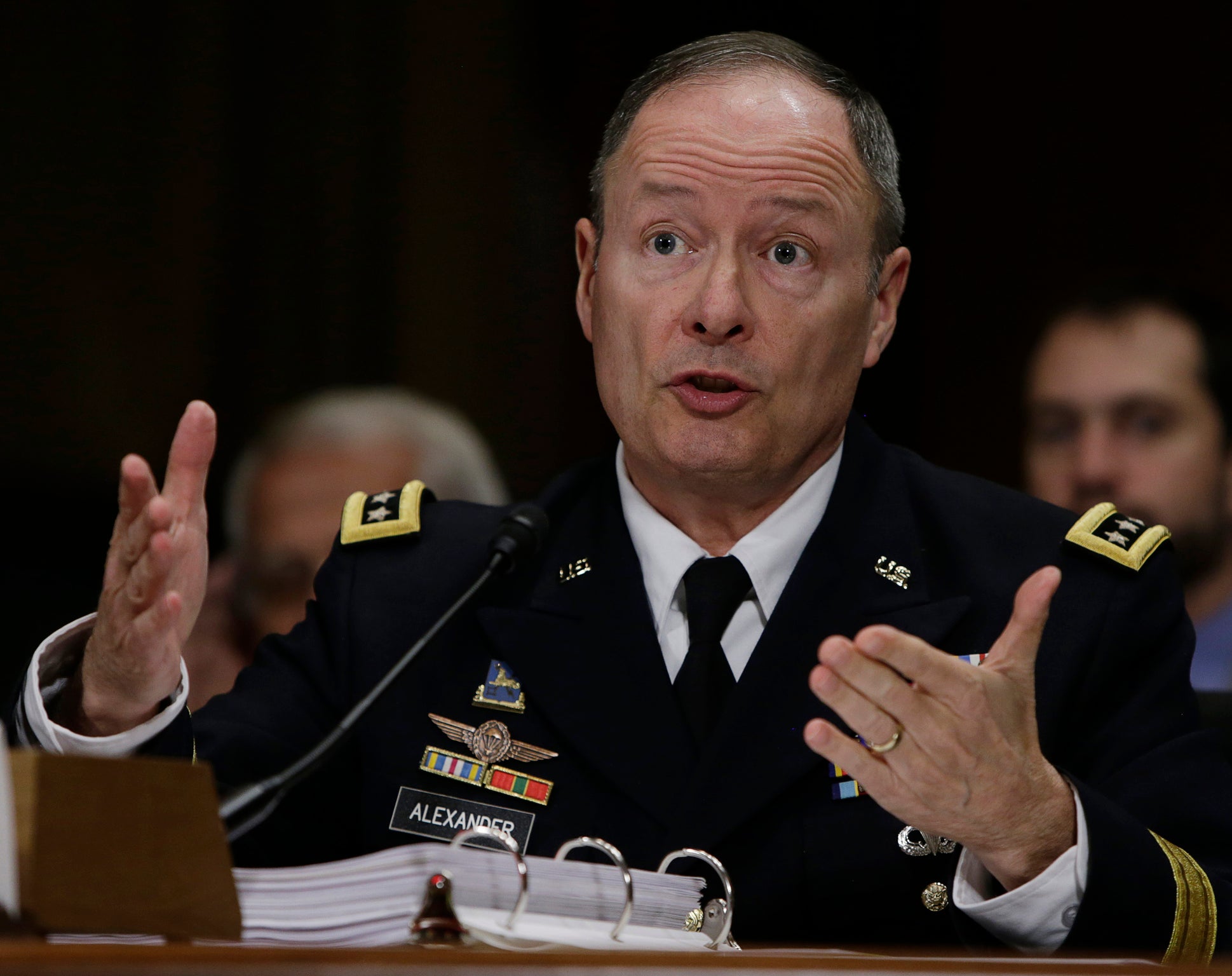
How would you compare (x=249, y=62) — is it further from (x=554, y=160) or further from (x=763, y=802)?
(x=763, y=802)

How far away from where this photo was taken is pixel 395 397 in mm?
3723

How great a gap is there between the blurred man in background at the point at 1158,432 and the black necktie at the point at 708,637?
5.80ft

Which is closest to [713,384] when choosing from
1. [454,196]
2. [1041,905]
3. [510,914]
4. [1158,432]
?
[1041,905]

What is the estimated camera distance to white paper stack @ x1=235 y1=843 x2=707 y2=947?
1.04 metres

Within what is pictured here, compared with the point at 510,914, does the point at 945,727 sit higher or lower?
higher

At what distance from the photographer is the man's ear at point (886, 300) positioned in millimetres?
1947

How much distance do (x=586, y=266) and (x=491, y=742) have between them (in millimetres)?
666

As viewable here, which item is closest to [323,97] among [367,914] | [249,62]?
[249,62]

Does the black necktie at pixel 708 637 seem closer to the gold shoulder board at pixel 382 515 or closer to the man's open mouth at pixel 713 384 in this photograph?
the man's open mouth at pixel 713 384

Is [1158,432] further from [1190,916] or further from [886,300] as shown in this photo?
[1190,916]

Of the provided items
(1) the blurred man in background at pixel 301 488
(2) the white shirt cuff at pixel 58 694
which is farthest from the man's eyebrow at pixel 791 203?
(1) the blurred man in background at pixel 301 488

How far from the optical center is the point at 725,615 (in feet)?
5.70

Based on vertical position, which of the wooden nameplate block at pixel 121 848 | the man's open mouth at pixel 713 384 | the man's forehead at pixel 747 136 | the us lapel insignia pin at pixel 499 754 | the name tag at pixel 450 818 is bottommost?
the name tag at pixel 450 818

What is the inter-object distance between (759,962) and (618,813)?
2.56 ft
